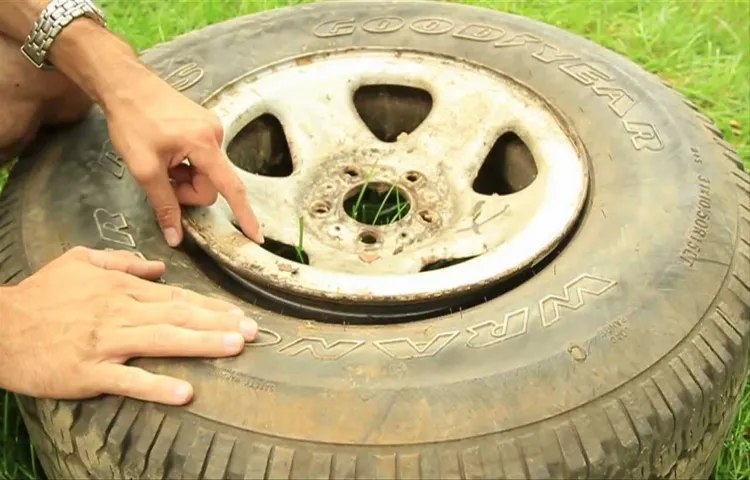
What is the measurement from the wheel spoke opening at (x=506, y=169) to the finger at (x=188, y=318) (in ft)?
2.43

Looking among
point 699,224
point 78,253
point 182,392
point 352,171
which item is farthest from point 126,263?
point 699,224

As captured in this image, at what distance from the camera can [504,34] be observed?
2059mm

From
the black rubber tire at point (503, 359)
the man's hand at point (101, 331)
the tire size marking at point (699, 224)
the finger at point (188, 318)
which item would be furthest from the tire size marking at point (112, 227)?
the tire size marking at point (699, 224)

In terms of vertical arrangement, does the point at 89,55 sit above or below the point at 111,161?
above

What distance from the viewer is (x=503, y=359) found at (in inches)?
53.6

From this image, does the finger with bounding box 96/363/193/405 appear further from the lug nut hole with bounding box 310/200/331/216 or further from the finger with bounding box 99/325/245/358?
the lug nut hole with bounding box 310/200/331/216

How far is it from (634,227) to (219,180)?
65 cm

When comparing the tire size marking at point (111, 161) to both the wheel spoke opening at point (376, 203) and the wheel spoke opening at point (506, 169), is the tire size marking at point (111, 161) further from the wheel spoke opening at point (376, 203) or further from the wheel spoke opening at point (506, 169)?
the wheel spoke opening at point (506, 169)

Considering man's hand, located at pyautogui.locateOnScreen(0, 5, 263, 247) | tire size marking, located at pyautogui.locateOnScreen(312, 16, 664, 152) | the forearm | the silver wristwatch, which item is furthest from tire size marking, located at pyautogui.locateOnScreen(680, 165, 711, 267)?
the silver wristwatch

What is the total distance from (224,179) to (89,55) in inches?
13.7

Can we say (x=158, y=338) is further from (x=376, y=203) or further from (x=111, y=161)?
(x=376, y=203)

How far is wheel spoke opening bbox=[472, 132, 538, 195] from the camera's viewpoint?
6.40 feet

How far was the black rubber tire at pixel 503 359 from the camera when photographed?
1.27 metres

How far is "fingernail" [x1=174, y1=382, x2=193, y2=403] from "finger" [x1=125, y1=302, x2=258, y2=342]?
0.09 m
